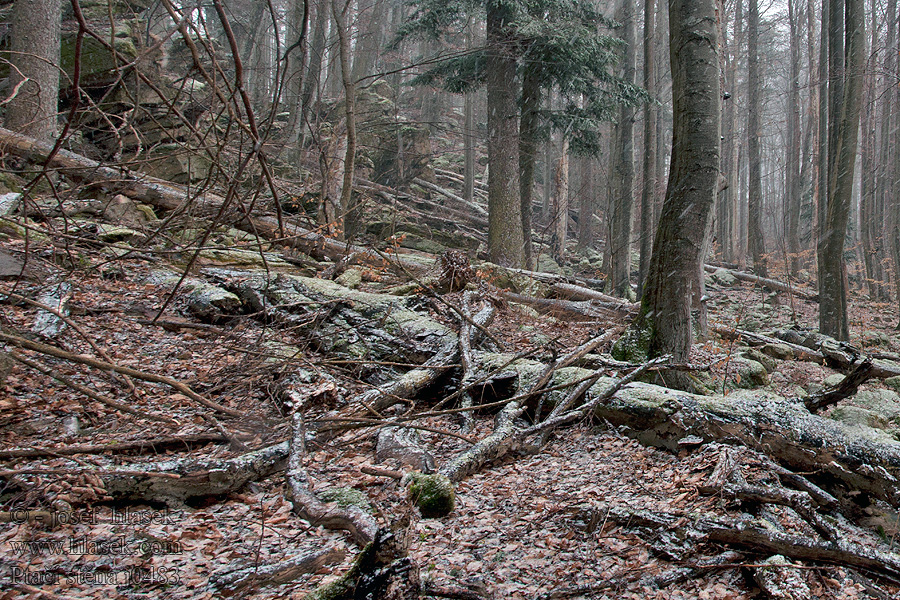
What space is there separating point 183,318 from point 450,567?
507 centimetres

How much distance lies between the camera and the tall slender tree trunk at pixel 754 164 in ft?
60.0

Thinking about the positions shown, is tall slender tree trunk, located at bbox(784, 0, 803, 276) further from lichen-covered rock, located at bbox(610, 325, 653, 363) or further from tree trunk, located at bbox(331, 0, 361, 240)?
tree trunk, located at bbox(331, 0, 361, 240)

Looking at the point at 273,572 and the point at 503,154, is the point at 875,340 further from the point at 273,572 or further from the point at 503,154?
the point at 273,572

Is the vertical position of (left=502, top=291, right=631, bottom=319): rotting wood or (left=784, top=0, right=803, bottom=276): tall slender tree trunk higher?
(left=784, top=0, right=803, bottom=276): tall slender tree trunk

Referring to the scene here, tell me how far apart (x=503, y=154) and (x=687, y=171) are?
265 inches

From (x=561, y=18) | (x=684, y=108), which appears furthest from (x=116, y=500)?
(x=561, y=18)

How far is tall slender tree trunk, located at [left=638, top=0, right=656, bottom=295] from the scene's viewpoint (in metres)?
11.0

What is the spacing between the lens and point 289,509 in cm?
296

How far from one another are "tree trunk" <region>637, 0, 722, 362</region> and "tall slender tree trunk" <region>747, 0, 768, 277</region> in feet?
46.9

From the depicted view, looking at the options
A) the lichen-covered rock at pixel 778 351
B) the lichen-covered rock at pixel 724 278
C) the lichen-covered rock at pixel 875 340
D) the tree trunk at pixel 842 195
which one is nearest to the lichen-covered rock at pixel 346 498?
the lichen-covered rock at pixel 778 351

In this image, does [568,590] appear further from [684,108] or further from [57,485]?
[684,108]

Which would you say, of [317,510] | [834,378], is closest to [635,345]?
[834,378]

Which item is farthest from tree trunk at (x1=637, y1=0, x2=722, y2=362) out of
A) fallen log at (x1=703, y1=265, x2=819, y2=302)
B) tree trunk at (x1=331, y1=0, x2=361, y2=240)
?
fallen log at (x1=703, y1=265, x2=819, y2=302)

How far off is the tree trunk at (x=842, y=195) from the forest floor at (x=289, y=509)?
7731 mm
